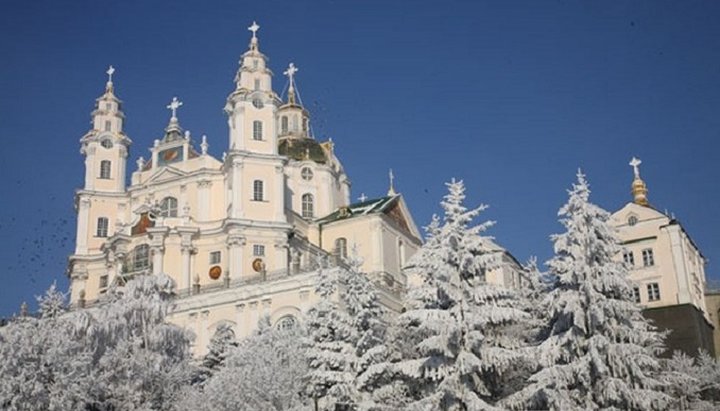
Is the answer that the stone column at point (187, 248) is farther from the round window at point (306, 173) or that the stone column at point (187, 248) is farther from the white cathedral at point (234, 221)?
the round window at point (306, 173)

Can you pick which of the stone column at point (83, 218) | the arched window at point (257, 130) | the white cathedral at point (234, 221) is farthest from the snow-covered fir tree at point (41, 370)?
the stone column at point (83, 218)

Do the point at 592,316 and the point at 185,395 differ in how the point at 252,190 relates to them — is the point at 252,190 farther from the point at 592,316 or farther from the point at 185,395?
the point at 592,316

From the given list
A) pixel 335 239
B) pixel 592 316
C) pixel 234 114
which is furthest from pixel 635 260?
pixel 592 316

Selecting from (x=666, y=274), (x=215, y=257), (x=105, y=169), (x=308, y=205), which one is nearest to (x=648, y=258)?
(x=666, y=274)

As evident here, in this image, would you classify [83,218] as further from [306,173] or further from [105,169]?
[306,173]

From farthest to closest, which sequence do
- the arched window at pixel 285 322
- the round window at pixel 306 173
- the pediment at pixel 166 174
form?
1. the round window at pixel 306 173
2. the pediment at pixel 166 174
3. the arched window at pixel 285 322

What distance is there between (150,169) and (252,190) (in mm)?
11609

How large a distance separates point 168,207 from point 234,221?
7733 mm

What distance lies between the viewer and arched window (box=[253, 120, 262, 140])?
6538 cm

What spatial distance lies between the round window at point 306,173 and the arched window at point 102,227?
15.4 metres

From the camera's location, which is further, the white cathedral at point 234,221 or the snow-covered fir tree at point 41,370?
the white cathedral at point 234,221

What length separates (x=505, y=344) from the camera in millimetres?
29688

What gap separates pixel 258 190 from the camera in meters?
63.9

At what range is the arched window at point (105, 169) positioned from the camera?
72.0 meters
